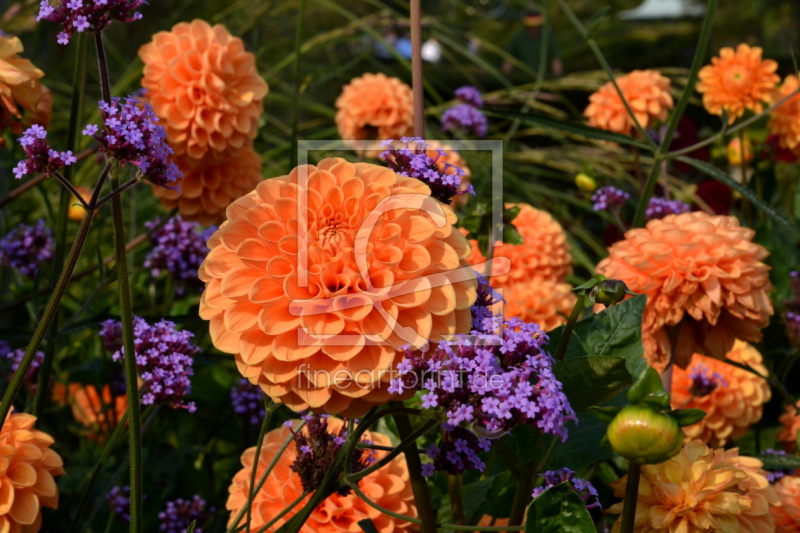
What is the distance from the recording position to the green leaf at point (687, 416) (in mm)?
514

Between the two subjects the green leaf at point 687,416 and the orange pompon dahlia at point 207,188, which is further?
the orange pompon dahlia at point 207,188

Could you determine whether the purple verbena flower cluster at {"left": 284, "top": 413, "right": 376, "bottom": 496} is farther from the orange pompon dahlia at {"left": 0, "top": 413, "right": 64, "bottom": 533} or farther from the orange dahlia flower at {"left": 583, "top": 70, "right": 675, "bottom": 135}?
the orange dahlia flower at {"left": 583, "top": 70, "right": 675, "bottom": 135}

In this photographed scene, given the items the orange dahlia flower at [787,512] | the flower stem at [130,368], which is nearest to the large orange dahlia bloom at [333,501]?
the flower stem at [130,368]

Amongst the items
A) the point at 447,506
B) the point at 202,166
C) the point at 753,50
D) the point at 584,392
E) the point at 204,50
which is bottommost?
the point at 447,506

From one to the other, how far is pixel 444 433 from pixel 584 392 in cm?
12

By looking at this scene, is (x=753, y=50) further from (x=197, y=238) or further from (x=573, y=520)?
(x=573, y=520)

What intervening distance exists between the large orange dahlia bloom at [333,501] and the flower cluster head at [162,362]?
102 millimetres

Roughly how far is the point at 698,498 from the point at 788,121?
121cm

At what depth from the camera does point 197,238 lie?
1.21m

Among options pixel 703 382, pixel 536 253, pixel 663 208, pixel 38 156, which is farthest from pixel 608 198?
pixel 38 156

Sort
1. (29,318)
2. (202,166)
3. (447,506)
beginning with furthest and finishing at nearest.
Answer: (29,318) < (202,166) < (447,506)

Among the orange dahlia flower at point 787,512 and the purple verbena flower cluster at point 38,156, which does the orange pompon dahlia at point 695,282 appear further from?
the purple verbena flower cluster at point 38,156

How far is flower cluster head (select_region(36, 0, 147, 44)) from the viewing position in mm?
646

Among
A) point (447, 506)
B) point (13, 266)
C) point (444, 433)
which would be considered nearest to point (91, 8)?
point (444, 433)
